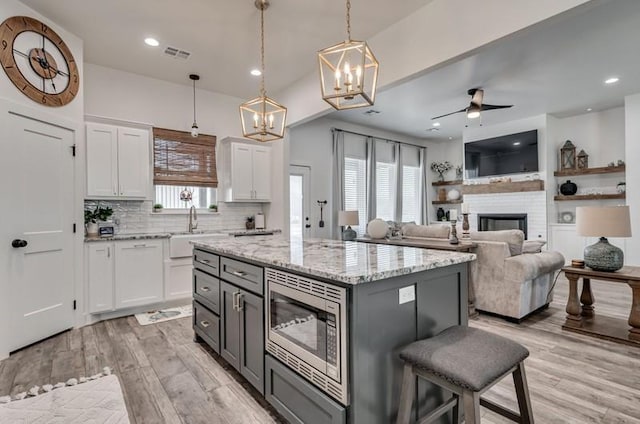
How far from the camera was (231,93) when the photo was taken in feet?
17.7

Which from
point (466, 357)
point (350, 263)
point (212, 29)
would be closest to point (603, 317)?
point (466, 357)

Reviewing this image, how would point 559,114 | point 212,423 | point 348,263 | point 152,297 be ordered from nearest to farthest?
point 348,263 < point 212,423 < point 152,297 < point 559,114

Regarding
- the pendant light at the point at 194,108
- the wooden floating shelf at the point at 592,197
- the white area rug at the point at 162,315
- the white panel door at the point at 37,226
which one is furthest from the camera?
the wooden floating shelf at the point at 592,197

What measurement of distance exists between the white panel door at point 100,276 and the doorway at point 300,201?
3.22 m

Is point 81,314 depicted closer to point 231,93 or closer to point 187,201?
point 187,201

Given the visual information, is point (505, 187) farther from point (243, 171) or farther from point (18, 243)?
point (18, 243)

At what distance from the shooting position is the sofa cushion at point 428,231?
4504mm

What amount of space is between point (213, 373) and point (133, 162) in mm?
3051

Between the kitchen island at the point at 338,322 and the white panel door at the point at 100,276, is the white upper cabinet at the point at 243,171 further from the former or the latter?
the kitchen island at the point at 338,322

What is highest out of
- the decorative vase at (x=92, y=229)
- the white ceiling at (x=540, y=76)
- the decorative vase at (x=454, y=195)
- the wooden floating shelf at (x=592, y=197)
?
the white ceiling at (x=540, y=76)

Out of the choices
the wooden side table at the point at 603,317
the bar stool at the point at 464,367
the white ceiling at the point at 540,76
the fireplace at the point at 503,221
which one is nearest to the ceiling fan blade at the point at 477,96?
the white ceiling at the point at 540,76

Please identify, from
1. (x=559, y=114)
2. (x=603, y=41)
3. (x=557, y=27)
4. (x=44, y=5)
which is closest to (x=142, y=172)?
(x=44, y=5)

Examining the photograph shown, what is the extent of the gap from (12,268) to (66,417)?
1.77 m

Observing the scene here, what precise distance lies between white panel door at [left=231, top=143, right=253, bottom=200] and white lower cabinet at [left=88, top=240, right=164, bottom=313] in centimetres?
145
